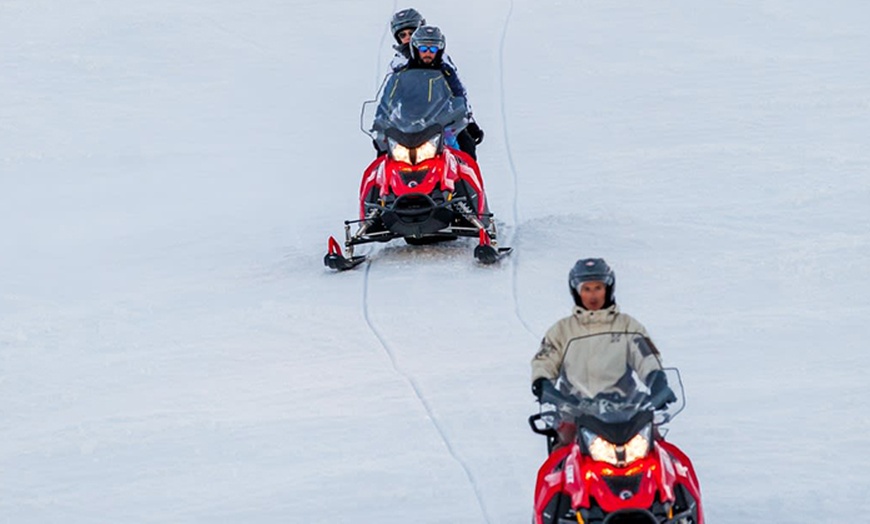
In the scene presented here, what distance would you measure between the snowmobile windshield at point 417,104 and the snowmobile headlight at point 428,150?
0.31 ft

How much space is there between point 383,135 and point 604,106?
822cm

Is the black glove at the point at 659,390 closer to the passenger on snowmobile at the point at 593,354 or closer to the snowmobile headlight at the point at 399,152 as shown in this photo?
the passenger on snowmobile at the point at 593,354

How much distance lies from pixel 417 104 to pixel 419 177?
0.54m

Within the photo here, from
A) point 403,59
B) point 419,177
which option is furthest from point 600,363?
point 403,59

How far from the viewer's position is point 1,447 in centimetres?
977

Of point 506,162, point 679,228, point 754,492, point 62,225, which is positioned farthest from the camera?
point 506,162

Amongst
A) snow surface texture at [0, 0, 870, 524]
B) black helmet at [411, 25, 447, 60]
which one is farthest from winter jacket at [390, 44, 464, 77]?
snow surface texture at [0, 0, 870, 524]

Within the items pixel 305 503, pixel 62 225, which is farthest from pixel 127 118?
pixel 305 503

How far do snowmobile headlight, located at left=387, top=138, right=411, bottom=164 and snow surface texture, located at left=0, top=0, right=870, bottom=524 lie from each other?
0.77 meters

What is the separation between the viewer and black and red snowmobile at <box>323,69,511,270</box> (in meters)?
12.4

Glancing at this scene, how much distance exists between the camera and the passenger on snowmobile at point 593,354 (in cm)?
716

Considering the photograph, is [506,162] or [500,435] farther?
[506,162]

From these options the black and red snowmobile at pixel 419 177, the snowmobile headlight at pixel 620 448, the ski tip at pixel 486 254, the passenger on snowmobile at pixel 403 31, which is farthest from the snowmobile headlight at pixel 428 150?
the snowmobile headlight at pixel 620 448

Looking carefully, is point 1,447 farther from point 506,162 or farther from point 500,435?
point 506,162
